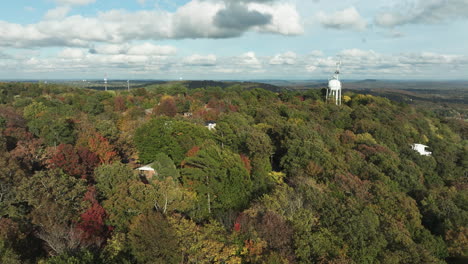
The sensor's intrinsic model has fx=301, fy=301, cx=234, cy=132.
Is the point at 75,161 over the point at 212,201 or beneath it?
over

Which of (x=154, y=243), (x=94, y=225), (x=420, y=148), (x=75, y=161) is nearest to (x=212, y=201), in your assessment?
(x=94, y=225)

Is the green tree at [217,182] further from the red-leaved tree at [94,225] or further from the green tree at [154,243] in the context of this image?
the green tree at [154,243]

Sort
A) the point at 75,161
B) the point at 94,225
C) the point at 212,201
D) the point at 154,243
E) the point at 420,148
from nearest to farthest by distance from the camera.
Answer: the point at 154,243 < the point at 94,225 < the point at 212,201 < the point at 75,161 < the point at 420,148

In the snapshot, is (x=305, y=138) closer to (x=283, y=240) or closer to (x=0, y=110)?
(x=283, y=240)

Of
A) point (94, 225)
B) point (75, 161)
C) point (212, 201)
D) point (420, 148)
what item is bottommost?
point (420, 148)

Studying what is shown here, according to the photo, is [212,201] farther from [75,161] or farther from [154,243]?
[75,161]

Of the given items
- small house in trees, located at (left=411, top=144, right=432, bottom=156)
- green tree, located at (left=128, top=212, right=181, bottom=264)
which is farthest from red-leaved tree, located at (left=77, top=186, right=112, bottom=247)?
small house in trees, located at (left=411, top=144, right=432, bottom=156)

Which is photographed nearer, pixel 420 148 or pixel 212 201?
pixel 212 201

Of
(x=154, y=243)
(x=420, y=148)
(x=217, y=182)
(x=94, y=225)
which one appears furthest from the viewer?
(x=420, y=148)

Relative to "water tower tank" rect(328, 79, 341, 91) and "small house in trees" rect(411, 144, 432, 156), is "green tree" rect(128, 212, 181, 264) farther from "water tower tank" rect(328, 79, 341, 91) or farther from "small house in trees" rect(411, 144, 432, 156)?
"water tower tank" rect(328, 79, 341, 91)

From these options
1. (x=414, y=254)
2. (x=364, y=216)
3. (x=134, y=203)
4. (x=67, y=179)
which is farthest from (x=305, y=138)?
(x=67, y=179)

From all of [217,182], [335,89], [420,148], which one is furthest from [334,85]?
[217,182]
